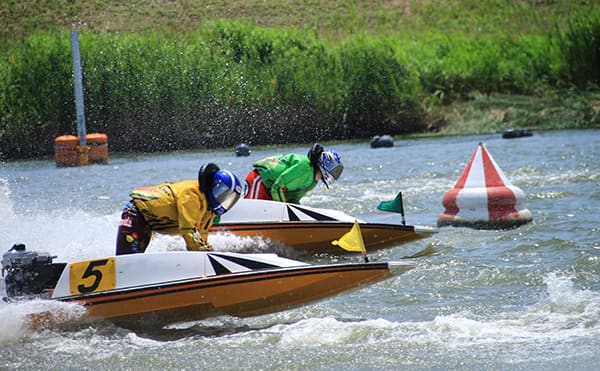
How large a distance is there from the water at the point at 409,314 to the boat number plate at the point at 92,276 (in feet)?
0.69

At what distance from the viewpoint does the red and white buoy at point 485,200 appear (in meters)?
12.2

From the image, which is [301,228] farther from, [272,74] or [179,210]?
[272,74]

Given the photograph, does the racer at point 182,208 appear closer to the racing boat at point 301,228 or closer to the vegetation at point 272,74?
the racing boat at point 301,228

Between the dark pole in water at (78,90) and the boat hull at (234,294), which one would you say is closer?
the boat hull at (234,294)

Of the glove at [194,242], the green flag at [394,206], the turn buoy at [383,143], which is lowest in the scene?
the turn buoy at [383,143]

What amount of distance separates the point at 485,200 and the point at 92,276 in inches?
231

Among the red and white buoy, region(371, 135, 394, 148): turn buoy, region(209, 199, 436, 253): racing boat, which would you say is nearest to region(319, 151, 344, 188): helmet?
region(209, 199, 436, 253): racing boat

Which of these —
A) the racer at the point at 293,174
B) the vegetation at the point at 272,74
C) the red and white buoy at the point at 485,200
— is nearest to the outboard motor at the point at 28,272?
the racer at the point at 293,174

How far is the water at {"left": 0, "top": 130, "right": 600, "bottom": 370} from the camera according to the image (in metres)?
7.01

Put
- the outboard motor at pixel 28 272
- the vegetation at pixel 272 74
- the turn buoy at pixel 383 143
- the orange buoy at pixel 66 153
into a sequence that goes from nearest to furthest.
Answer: the outboard motor at pixel 28 272
the orange buoy at pixel 66 153
the turn buoy at pixel 383 143
the vegetation at pixel 272 74

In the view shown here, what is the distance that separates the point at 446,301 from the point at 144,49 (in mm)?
25361

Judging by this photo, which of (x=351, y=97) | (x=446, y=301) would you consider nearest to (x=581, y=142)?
(x=351, y=97)

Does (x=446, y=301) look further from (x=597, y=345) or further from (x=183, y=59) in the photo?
(x=183, y=59)

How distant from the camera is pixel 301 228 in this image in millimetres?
11836
